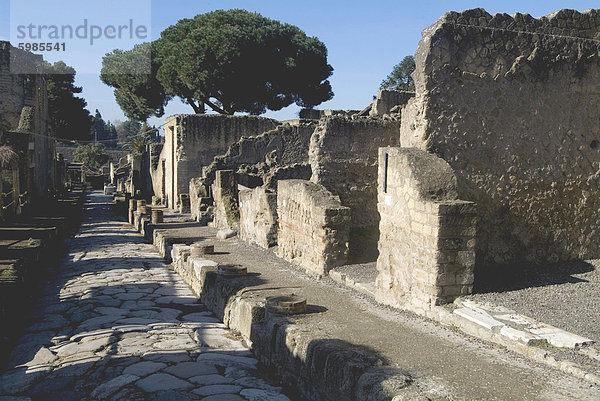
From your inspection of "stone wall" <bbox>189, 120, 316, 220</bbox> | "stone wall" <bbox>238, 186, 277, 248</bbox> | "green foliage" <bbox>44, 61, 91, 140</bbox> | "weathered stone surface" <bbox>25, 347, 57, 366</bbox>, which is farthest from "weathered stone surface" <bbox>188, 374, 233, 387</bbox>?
"green foliage" <bbox>44, 61, 91, 140</bbox>

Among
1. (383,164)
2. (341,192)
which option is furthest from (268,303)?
(341,192)

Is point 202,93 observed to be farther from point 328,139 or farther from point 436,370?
point 436,370

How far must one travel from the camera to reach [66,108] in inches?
1543

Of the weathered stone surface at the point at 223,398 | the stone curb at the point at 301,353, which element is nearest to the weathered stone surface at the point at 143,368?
the weathered stone surface at the point at 223,398

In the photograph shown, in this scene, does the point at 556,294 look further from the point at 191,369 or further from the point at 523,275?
the point at 191,369

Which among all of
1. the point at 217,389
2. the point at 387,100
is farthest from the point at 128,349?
the point at 387,100

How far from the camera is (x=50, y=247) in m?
10.4

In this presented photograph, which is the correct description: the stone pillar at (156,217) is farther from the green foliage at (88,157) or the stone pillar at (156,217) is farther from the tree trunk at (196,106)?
the green foliage at (88,157)

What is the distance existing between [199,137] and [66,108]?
26333 millimetres

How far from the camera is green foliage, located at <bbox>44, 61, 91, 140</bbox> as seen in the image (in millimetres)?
38438

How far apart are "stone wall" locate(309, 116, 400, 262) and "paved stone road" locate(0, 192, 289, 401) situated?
9.66 ft

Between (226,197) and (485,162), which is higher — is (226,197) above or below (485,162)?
below

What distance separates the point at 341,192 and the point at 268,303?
4207 millimetres

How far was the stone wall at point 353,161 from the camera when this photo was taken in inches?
348
